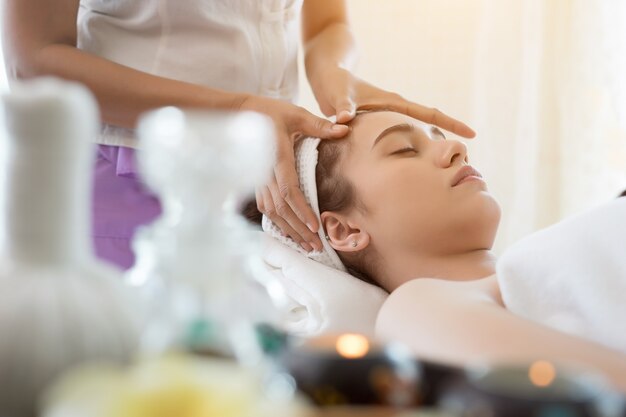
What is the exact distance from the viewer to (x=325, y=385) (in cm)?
44

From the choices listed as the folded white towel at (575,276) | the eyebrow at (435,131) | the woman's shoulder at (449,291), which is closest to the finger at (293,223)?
the eyebrow at (435,131)

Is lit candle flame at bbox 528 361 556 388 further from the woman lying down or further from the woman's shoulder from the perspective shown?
the woman lying down

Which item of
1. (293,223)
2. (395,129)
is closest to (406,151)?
(395,129)

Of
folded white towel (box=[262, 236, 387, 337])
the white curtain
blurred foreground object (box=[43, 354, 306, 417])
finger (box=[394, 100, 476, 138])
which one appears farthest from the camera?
the white curtain

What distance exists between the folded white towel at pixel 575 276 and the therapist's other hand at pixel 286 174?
0.60 m

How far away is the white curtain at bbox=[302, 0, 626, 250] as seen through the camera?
303cm

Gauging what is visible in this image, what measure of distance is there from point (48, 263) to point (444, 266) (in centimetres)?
124

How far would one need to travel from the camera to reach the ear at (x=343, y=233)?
170 centimetres

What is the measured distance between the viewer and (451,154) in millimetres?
1658

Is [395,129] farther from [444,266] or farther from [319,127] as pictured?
[444,266]

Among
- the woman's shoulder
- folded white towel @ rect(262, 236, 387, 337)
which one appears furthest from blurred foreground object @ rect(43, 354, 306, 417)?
folded white towel @ rect(262, 236, 387, 337)

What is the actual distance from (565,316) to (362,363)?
2.12 feet

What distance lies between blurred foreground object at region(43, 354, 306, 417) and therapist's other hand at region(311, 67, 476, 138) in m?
1.37

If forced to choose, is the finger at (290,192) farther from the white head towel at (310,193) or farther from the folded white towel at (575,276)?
the folded white towel at (575,276)
